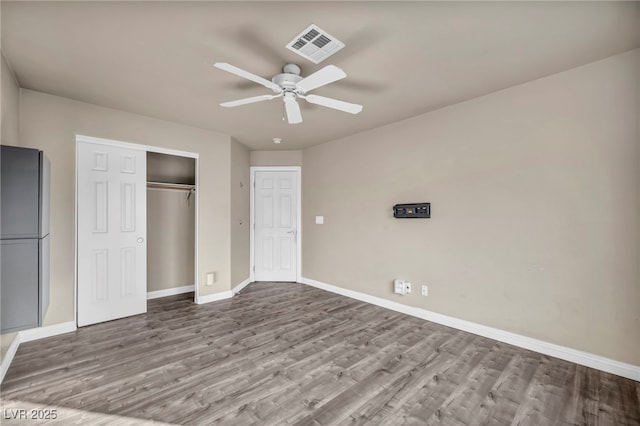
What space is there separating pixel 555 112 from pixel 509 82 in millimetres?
490

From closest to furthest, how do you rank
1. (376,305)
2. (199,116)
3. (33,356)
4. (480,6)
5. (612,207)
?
(480,6)
(612,207)
(33,356)
(199,116)
(376,305)

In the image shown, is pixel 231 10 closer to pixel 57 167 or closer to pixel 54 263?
pixel 57 167

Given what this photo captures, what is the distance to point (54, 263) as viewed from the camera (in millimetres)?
3021

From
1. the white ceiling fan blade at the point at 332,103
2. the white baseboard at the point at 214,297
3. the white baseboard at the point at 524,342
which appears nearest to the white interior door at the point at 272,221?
the white baseboard at the point at 214,297

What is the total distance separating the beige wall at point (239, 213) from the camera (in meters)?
4.55

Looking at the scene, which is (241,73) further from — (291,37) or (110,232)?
(110,232)

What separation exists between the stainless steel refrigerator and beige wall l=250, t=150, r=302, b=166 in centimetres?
351

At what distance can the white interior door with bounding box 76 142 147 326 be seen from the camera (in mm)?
3242

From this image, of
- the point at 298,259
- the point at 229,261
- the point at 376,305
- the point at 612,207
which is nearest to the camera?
the point at 612,207

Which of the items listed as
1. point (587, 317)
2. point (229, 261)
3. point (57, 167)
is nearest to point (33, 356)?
point (57, 167)

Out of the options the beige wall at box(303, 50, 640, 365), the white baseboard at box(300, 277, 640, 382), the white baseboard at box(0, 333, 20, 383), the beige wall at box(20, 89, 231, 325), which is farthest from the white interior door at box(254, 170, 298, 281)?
the white baseboard at box(0, 333, 20, 383)

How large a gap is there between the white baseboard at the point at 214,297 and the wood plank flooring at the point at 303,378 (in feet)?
2.34

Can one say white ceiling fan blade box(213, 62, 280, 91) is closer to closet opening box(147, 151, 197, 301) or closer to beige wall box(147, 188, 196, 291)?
closet opening box(147, 151, 197, 301)

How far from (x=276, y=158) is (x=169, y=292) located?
2925 mm
